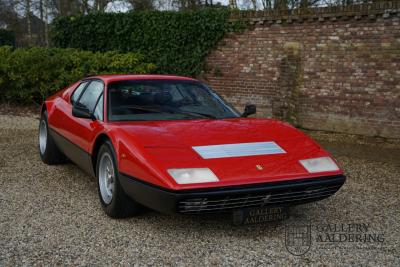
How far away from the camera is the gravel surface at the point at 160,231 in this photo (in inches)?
133

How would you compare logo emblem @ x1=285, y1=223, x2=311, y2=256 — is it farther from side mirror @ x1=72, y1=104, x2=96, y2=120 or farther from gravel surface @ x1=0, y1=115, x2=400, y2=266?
side mirror @ x1=72, y1=104, x2=96, y2=120

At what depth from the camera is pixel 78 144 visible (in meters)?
4.89

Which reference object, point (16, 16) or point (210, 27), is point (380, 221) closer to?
point (210, 27)

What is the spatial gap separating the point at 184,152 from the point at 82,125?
1.58 m

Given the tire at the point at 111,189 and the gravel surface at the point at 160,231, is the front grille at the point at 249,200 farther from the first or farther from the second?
the tire at the point at 111,189

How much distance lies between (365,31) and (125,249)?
6.82 m

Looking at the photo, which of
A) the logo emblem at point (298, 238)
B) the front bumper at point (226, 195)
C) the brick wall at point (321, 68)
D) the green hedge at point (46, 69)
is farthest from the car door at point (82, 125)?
the green hedge at point (46, 69)

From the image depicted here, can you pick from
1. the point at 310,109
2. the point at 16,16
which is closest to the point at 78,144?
the point at 310,109

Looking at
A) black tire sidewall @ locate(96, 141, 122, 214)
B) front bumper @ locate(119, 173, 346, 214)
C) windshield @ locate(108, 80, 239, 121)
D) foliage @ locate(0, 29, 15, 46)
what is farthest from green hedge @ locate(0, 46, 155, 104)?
foliage @ locate(0, 29, 15, 46)

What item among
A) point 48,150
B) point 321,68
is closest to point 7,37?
point 321,68

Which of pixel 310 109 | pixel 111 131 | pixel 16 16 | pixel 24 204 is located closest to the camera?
pixel 111 131

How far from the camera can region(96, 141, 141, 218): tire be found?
3945 mm

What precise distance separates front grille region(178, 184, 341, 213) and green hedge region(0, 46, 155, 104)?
848 cm

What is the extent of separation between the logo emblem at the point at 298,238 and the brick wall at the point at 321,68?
5.22 metres
